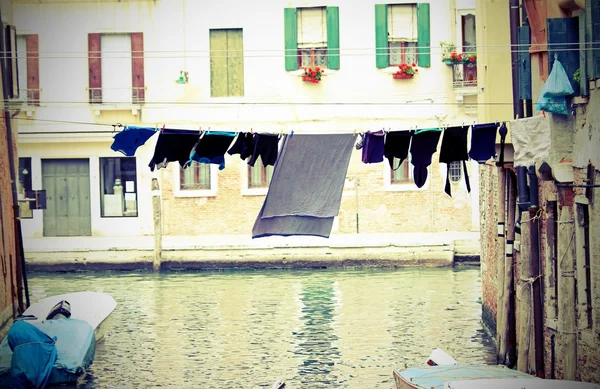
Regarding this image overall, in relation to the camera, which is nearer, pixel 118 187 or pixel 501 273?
pixel 501 273

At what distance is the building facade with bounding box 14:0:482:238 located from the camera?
29.5 m

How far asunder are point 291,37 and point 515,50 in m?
14.4

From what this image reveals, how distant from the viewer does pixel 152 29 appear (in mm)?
30203

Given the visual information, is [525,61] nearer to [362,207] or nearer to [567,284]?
[567,284]

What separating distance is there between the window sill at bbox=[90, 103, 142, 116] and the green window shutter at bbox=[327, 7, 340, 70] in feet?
18.4

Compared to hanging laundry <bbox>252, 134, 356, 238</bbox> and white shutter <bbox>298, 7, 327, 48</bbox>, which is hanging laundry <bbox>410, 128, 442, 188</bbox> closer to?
hanging laundry <bbox>252, 134, 356, 238</bbox>

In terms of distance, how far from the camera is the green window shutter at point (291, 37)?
97.2 ft

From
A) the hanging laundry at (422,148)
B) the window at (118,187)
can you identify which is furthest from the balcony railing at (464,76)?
the hanging laundry at (422,148)

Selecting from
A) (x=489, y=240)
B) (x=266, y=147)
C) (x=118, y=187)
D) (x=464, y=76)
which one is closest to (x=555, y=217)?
(x=266, y=147)

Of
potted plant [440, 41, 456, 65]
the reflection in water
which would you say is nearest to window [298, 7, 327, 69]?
potted plant [440, 41, 456, 65]

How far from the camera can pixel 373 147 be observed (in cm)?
1600

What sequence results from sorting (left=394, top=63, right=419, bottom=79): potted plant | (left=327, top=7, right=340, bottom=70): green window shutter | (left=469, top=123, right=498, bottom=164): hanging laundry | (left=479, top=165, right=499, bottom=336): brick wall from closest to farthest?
1. (left=469, top=123, right=498, bottom=164): hanging laundry
2. (left=479, top=165, right=499, bottom=336): brick wall
3. (left=394, top=63, right=419, bottom=79): potted plant
4. (left=327, top=7, right=340, bottom=70): green window shutter

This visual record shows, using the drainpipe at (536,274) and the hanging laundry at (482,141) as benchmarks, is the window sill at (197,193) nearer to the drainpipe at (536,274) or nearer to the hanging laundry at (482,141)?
the hanging laundry at (482,141)

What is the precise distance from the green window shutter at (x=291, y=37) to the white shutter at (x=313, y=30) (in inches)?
5.8
